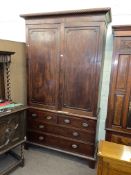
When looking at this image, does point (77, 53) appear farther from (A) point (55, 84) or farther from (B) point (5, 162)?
(B) point (5, 162)

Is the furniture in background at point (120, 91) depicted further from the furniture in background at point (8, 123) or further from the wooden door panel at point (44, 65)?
the furniture in background at point (8, 123)

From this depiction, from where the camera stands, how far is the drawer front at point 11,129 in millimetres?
1873

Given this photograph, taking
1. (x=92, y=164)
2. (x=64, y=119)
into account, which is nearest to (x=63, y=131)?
(x=64, y=119)

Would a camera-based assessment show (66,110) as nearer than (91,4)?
Yes

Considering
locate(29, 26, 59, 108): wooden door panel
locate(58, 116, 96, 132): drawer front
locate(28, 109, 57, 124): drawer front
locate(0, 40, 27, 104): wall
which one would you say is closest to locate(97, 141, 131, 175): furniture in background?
locate(58, 116, 96, 132): drawer front

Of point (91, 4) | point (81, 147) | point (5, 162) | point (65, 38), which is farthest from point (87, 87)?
point (5, 162)

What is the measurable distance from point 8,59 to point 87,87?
3.65 feet

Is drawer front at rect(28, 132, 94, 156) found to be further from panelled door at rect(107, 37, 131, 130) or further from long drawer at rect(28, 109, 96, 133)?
panelled door at rect(107, 37, 131, 130)

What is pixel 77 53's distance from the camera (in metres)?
2.11

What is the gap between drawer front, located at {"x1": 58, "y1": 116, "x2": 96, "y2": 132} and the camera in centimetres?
218

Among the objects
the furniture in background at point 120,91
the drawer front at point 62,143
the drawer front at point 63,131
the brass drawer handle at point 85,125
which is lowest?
the drawer front at point 62,143

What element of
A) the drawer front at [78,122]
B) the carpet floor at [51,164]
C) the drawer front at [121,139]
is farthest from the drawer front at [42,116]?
the drawer front at [121,139]

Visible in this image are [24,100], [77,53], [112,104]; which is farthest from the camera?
[24,100]

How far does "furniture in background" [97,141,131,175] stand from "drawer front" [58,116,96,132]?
1.56ft
